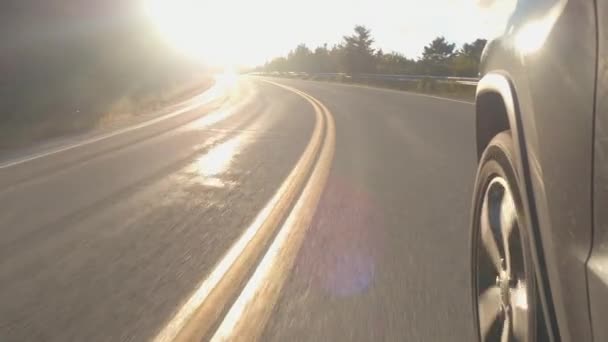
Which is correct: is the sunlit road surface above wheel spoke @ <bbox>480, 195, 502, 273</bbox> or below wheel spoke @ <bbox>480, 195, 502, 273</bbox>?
below

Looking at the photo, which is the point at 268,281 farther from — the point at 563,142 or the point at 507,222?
the point at 563,142

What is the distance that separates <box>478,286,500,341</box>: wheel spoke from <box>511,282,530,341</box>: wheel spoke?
31 cm

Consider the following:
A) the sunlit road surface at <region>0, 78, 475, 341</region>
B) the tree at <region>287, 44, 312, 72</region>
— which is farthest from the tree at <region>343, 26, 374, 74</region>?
the sunlit road surface at <region>0, 78, 475, 341</region>

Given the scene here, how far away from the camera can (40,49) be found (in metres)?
30.0

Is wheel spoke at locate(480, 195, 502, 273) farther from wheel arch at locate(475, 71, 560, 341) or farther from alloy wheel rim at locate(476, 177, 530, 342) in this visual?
wheel arch at locate(475, 71, 560, 341)

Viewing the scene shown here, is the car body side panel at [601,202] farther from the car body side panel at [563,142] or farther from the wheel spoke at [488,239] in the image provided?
the wheel spoke at [488,239]

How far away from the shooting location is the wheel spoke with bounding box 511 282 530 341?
2176 mm

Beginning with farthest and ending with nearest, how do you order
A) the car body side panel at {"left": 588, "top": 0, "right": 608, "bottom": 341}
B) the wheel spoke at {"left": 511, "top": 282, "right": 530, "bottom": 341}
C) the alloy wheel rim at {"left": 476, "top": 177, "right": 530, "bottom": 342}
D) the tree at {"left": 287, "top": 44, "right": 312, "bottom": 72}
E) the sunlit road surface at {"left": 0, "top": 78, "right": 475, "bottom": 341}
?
the tree at {"left": 287, "top": 44, "right": 312, "bottom": 72} → the sunlit road surface at {"left": 0, "top": 78, "right": 475, "bottom": 341} → the alloy wheel rim at {"left": 476, "top": 177, "right": 530, "bottom": 342} → the wheel spoke at {"left": 511, "top": 282, "right": 530, "bottom": 341} → the car body side panel at {"left": 588, "top": 0, "right": 608, "bottom": 341}

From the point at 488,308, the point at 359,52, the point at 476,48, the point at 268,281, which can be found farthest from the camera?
the point at 359,52

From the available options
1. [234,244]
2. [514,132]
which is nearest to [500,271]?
[514,132]

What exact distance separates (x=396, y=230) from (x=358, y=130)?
26.3 feet

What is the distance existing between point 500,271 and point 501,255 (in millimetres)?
74

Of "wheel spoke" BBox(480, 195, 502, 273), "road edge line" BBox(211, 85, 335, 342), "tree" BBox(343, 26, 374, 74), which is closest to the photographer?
"wheel spoke" BBox(480, 195, 502, 273)

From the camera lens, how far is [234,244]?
4930mm
